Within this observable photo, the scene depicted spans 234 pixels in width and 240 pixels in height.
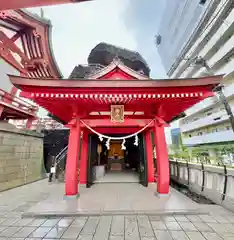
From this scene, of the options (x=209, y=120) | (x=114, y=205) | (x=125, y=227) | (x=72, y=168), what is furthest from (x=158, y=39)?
(x=125, y=227)

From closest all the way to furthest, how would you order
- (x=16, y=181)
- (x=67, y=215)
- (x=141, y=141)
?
(x=67, y=215), (x=141, y=141), (x=16, y=181)

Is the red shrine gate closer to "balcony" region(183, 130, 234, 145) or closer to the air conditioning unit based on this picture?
"balcony" region(183, 130, 234, 145)

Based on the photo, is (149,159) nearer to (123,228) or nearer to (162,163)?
(162,163)

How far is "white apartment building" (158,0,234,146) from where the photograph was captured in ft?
61.9

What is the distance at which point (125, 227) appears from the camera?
3.28m

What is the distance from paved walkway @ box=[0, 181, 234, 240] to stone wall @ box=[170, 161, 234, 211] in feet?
1.55

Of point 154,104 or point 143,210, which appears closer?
point 143,210

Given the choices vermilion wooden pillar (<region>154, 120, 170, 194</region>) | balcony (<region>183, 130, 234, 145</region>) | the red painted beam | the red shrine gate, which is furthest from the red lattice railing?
balcony (<region>183, 130, 234, 145</region>)

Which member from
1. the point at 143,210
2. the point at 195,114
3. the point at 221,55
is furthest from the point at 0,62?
the point at 195,114

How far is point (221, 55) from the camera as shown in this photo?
20.6 m

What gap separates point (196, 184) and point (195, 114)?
2676 cm

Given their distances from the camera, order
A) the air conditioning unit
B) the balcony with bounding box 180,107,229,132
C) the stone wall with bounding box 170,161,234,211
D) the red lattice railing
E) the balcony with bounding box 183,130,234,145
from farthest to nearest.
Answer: the air conditioning unit, the balcony with bounding box 180,107,229,132, the balcony with bounding box 183,130,234,145, the red lattice railing, the stone wall with bounding box 170,161,234,211

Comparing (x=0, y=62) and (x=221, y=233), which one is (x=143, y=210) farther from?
(x=0, y=62)

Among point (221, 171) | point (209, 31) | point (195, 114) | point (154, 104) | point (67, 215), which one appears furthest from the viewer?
point (195, 114)
